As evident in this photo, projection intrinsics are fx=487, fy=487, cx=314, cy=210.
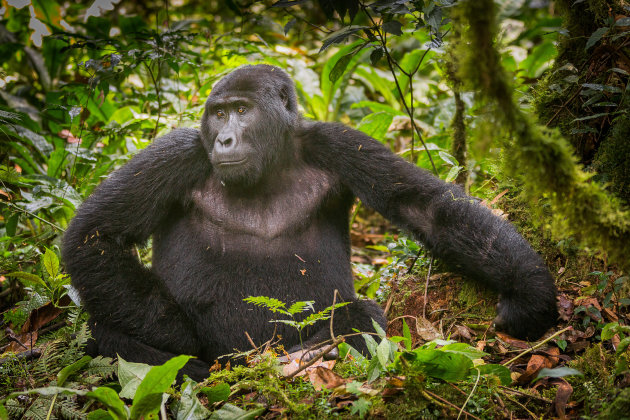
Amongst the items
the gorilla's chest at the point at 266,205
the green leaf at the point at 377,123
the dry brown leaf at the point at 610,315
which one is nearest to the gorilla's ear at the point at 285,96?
the gorilla's chest at the point at 266,205

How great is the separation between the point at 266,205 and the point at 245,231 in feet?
0.77

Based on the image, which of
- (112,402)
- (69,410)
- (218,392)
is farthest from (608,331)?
(69,410)

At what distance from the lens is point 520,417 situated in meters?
2.11

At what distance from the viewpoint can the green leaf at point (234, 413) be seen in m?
2.01

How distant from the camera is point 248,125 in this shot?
3314mm

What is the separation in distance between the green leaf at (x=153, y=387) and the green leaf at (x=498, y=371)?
1.27 meters

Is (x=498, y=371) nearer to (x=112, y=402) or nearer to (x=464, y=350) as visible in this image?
(x=464, y=350)

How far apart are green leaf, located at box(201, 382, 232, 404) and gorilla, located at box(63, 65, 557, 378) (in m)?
0.68

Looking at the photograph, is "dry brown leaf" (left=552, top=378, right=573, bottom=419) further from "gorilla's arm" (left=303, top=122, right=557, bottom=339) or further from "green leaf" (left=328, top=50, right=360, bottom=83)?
"green leaf" (left=328, top=50, right=360, bottom=83)

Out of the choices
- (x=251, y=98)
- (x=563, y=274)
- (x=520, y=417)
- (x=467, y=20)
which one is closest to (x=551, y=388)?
(x=520, y=417)

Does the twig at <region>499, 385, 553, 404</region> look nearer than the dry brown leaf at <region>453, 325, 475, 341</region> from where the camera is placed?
Yes

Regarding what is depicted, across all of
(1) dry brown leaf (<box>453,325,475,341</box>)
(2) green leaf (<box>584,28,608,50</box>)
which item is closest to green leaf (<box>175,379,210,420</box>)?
(1) dry brown leaf (<box>453,325,475,341</box>)

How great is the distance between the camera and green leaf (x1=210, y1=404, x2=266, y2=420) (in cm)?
201

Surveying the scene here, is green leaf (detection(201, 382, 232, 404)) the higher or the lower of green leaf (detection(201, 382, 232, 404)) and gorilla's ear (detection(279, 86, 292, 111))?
the lower
